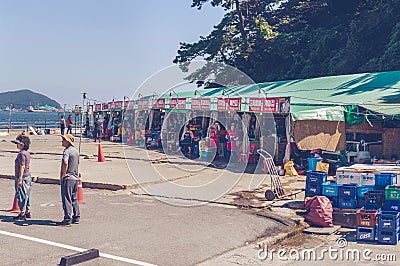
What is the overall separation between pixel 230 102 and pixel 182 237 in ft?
41.4

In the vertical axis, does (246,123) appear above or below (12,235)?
above

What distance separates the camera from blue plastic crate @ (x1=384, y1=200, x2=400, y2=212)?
10609 millimetres

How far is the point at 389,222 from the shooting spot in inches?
379

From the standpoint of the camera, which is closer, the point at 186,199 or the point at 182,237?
the point at 182,237

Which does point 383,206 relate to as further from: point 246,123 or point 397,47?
point 397,47

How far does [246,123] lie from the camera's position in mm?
22719

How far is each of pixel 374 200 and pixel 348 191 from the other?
0.67 meters

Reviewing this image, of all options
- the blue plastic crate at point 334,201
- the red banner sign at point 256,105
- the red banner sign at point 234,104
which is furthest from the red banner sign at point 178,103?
the blue plastic crate at point 334,201

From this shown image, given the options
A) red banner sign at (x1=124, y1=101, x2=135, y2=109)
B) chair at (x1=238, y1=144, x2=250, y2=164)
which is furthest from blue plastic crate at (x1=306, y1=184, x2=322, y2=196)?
red banner sign at (x1=124, y1=101, x2=135, y2=109)

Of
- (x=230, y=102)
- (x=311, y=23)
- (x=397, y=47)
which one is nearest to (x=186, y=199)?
(x=230, y=102)

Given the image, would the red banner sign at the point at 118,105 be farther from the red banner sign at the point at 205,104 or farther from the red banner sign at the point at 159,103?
the red banner sign at the point at 205,104

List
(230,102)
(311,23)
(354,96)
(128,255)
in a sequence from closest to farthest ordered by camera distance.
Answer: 1. (128,255)
2. (354,96)
3. (230,102)
4. (311,23)

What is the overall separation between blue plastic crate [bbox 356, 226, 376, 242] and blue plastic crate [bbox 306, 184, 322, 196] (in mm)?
2430

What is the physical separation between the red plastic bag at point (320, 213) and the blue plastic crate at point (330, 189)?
515 millimetres
